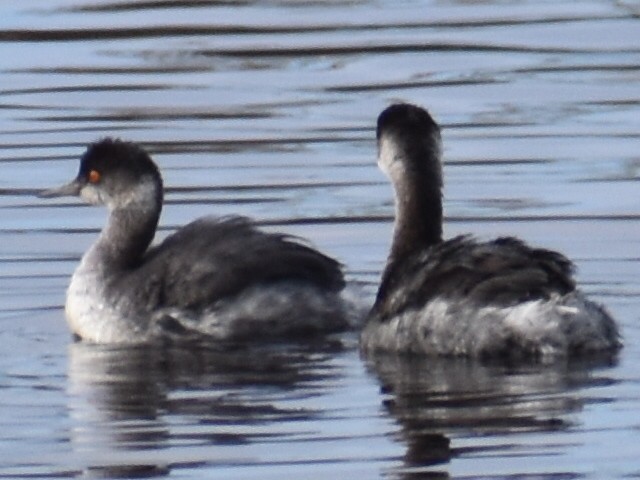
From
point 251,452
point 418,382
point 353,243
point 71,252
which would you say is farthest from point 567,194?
point 251,452

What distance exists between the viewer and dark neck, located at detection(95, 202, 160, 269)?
1498 cm

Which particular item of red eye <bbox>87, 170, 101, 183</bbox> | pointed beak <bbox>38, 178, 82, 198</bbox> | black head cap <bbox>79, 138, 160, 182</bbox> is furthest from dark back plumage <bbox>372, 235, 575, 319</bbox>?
pointed beak <bbox>38, 178, 82, 198</bbox>

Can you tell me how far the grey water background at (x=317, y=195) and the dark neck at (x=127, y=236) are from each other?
1.41ft

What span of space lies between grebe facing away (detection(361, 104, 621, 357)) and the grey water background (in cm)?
15

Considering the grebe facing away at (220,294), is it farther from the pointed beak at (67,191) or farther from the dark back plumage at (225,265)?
the pointed beak at (67,191)

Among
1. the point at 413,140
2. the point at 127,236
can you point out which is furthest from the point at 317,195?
the point at 413,140

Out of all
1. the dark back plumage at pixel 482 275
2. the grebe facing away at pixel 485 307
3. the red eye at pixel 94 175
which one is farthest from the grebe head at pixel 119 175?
the dark back plumage at pixel 482 275

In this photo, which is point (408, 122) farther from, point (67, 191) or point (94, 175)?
point (67, 191)

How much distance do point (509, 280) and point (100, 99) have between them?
26.1ft

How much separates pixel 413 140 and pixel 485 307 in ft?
4.90

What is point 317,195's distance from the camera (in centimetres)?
1734

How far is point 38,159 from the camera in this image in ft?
61.0

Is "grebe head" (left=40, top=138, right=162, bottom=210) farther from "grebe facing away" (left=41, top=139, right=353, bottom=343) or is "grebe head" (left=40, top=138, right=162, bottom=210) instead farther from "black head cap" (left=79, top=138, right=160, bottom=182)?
"grebe facing away" (left=41, top=139, right=353, bottom=343)

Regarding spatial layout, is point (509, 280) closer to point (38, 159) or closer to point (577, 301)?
point (577, 301)
